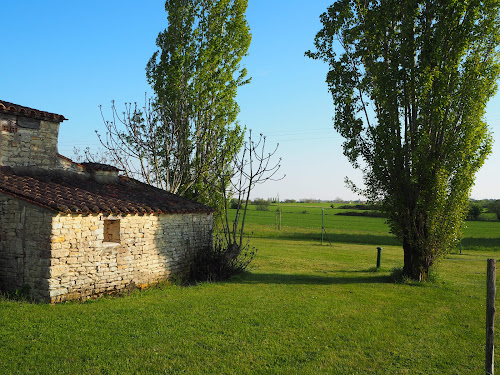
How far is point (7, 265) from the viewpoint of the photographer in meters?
9.93

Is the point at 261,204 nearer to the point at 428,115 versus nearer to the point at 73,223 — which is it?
the point at 428,115

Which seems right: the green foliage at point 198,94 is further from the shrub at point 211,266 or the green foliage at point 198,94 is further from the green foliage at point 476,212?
the green foliage at point 476,212

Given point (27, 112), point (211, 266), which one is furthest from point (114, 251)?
point (27, 112)

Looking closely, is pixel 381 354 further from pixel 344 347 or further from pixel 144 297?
pixel 144 297

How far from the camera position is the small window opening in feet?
35.7

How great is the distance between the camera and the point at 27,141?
38.6 feet

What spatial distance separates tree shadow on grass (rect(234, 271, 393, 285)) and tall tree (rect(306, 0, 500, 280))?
1304 mm

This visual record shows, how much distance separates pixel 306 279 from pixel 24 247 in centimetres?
919

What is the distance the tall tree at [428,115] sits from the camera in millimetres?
13172

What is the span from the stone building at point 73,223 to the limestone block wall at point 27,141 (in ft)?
0.09

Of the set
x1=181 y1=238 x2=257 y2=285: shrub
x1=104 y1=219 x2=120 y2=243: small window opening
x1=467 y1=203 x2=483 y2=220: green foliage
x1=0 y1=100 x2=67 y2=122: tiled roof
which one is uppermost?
x1=0 y1=100 x2=67 y2=122: tiled roof

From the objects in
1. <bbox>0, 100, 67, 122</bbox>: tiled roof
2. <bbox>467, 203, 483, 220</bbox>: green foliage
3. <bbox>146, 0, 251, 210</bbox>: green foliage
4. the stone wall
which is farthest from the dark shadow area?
<bbox>467, 203, 483, 220</bbox>: green foliage

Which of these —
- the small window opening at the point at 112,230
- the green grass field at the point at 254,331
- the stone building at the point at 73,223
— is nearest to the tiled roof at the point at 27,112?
the stone building at the point at 73,223

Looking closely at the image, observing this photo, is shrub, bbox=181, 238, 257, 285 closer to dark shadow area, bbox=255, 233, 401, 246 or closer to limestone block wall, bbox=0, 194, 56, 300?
limestone block wall, bbox=0, 194, 56, 300
